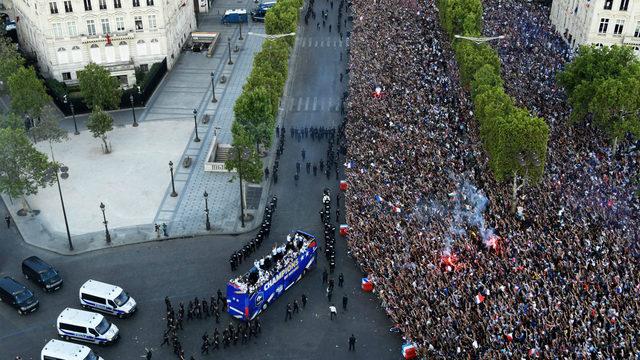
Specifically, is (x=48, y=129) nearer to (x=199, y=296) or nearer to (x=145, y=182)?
(x=145, y=182)

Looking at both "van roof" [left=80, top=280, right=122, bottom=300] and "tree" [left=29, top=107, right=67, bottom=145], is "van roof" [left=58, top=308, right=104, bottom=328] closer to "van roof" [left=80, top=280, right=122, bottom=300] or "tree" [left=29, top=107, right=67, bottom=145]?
"van roof" [left=80, top=280, right=122, bottom=300]

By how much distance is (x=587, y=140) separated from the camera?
208 feet

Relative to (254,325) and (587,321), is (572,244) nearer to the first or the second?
(587,321)

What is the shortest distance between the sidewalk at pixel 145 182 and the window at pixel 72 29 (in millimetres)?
10600

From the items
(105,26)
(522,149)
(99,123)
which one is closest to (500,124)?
(522,149)

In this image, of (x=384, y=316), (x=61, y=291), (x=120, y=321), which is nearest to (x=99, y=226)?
(x=61, y=291)

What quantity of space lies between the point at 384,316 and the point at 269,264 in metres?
8.41

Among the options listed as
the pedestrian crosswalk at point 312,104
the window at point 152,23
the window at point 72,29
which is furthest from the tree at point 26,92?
the pedestrian crosswalk at point 312,104

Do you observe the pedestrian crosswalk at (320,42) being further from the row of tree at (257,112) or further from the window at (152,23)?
the window at (152,23)

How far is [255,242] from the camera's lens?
171 ft

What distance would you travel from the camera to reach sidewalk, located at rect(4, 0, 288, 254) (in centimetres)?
5509

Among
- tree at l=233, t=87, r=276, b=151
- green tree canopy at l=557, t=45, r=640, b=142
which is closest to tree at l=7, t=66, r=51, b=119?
tree at l=233, t=87, r=276, b=151

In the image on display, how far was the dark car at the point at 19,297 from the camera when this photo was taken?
4566 centimetres

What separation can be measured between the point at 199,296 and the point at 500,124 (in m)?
26.7
